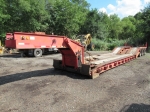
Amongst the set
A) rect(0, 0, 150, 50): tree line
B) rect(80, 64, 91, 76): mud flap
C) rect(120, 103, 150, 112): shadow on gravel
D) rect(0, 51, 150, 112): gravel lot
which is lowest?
rect(120, 103, 150, 112): shadow on gravel

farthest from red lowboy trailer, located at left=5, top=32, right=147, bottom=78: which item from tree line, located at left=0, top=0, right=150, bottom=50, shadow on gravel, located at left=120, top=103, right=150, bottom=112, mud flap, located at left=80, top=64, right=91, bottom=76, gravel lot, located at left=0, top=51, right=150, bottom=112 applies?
tree line, located at left=0, top=0, right=150, bottom=50

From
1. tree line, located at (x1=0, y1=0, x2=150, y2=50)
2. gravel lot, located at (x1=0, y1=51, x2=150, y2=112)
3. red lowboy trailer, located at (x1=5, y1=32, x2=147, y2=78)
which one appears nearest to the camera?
gravel lot, located at (x1=0, y1=51, x2=150, y2=112)

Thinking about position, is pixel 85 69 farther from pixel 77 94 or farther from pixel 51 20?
pixel 51 20

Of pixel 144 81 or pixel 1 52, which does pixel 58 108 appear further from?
pixel 1 52

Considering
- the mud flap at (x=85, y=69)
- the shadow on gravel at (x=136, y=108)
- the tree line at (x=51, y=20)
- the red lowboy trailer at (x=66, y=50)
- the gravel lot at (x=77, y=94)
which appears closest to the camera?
the shadow on gravel at (x=136, y=108)

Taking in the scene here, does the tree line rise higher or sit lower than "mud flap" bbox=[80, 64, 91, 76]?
higher

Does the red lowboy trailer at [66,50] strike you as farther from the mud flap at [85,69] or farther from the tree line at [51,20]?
the tree line at [51,20]

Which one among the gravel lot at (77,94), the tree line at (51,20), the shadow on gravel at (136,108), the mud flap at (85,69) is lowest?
the shadow on gravel at (136,108)

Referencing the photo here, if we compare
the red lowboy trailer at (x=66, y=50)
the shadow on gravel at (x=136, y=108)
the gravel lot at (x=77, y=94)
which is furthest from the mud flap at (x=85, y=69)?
the shadow on gravel at (x=136, y=108)

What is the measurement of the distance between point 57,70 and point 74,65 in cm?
134

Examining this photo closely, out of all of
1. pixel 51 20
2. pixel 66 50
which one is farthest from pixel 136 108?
pixel 51 20

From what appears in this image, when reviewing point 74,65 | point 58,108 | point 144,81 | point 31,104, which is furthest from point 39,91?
point 144,81

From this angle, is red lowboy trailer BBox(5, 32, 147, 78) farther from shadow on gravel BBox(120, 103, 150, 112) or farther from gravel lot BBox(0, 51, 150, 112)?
shadow on gravel BBox(120, 103, 150, 112)

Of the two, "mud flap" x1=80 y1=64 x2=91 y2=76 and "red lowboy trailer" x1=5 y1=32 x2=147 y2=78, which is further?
"mud flap" x1=80 y1=64 x2=91 y2=76
